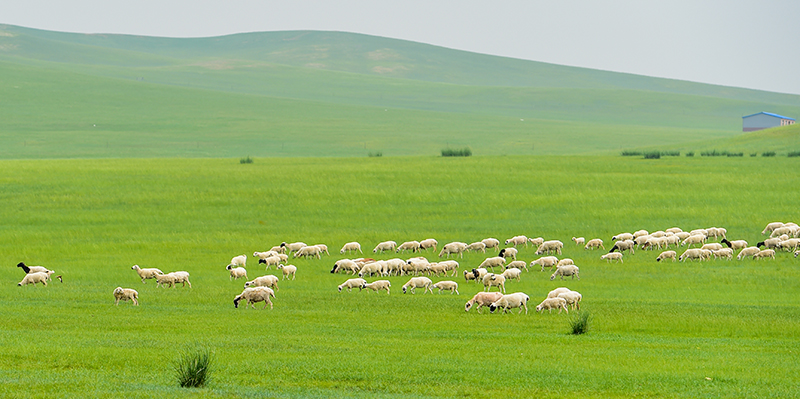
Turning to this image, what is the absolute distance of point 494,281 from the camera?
27609mm

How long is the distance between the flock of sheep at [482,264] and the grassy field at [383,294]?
62 cm

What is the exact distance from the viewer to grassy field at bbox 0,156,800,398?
15.3 metres

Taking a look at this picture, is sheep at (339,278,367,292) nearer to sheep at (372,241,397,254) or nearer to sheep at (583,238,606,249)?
sheep at (372,241,397,254)

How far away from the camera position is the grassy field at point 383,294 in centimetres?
1528

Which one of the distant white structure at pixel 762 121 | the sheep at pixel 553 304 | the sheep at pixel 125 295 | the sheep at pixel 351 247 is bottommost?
the sheep at pixel 351 247

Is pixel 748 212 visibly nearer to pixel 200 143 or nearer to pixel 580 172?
pixel 580 172

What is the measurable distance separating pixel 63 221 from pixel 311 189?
52.5 feet

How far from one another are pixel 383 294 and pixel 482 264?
676 cm

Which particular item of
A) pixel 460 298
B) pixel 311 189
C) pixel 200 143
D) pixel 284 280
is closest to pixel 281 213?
pixel 311 189

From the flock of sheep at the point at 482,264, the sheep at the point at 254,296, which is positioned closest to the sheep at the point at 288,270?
the flock of sheep at the point at 482,264

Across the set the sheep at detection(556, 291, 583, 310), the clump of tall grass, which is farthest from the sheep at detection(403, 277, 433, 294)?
the clump of tall grass

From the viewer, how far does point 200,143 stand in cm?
11025

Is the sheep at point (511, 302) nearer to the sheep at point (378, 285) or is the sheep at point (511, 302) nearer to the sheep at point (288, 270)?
the sheep at point (378, 285)

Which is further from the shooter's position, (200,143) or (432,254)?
(200,143)
